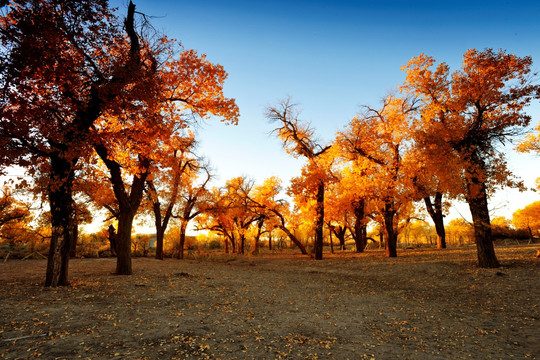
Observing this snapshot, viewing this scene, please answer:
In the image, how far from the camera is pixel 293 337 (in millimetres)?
5355

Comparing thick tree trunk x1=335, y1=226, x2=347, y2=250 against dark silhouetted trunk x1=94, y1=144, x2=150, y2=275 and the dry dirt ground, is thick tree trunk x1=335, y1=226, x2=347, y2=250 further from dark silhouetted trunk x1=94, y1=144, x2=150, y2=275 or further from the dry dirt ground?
dark silhouetted trunk x1=94, y1=144, x2=150, y2=275

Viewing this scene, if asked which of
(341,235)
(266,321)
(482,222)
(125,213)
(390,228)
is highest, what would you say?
(125,213)

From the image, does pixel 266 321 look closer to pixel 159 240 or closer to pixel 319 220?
pixel 319 220

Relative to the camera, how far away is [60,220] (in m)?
9.00

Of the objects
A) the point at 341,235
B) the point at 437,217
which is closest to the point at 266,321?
the point at 437,217

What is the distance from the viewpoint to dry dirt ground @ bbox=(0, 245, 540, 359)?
15.1ft

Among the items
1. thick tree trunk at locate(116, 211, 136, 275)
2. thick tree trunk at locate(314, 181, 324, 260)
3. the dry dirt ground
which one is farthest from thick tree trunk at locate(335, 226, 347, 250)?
thick tree trunk at locate(116, 211, 136, 275)

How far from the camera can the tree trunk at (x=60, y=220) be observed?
29.0 ft

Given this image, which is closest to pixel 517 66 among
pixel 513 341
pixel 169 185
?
pixel 513 341

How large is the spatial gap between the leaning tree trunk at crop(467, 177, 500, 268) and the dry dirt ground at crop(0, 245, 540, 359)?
224 centimetres

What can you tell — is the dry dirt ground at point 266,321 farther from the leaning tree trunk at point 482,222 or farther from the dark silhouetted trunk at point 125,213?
the dark silhouetted trunk at point 125,213

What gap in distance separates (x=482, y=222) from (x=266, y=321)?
42.7ft

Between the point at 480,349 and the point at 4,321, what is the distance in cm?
949

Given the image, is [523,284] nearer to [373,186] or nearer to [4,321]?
[373,186]
